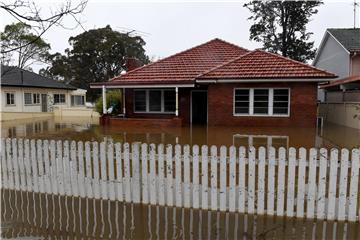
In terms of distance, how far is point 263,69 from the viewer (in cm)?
1766

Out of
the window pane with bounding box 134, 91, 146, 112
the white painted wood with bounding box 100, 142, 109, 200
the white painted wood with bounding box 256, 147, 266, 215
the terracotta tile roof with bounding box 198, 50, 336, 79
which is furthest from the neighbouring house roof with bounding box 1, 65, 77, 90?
the white painted wood with bounding box 256, 147, 266, 215

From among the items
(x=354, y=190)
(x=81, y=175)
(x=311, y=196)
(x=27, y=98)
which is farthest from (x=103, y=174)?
(x=27, y=98)

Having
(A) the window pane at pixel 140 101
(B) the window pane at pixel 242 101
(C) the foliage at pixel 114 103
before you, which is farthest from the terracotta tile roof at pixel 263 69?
(C) the foliage at pixel 114 103

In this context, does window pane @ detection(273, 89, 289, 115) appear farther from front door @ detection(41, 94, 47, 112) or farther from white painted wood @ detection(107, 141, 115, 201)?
front door @ detection(41, 94, 47, 112)

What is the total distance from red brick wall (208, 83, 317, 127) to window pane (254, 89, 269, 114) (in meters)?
0.35

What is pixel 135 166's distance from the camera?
5.07 m

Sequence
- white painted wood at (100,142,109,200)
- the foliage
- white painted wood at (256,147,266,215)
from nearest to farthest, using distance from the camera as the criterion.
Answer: white painted wood at (256,147,266,215) < white painted wood at (100,142,109,200) < the foliage

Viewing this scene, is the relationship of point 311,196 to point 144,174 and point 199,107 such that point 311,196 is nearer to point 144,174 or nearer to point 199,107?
point 144,174

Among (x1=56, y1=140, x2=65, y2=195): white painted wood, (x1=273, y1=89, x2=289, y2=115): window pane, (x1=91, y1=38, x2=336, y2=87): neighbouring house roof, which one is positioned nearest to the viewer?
(x1=56, y1=140, x2=65, y2=195): white painted wood

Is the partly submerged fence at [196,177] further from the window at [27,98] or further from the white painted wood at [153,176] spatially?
the window at [27,98]

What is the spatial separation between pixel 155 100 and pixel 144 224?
16.5 meters

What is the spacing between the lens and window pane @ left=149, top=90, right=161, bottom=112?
20516 millimetres

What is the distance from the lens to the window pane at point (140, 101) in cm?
2077

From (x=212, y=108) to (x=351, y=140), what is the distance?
25.3ft
